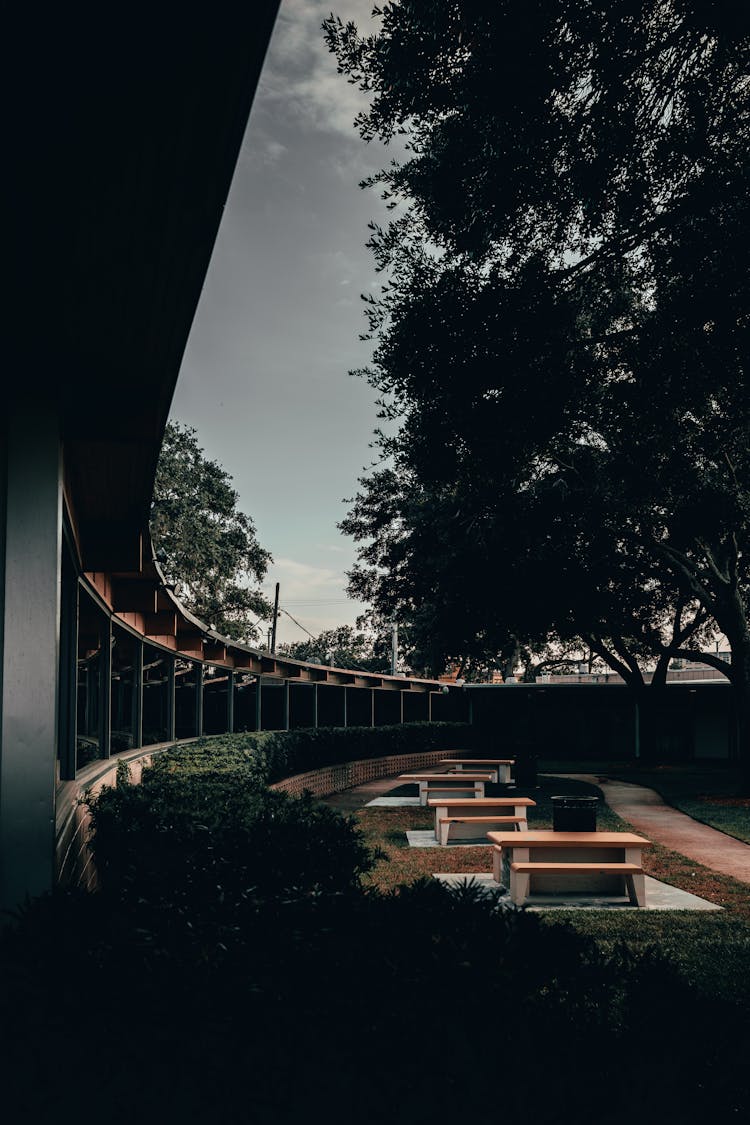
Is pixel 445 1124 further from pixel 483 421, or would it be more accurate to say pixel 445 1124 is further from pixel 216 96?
pixel 483 421

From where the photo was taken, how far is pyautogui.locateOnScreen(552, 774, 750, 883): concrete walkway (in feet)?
38.4

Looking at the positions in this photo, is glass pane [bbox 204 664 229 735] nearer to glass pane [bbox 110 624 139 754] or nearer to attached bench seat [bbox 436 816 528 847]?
glass pane [bbox 110 624 139 754]

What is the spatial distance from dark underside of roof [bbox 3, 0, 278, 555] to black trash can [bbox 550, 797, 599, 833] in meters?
7.14

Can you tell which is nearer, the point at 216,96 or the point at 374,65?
the point at 216,96

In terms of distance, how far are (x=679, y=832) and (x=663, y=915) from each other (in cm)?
642

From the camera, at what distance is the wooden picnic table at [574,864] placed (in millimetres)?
9305

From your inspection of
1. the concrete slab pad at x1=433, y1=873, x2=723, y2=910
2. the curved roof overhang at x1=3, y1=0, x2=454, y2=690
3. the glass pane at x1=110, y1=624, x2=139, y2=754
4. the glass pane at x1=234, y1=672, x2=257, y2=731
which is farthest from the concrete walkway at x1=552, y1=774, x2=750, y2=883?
the glass pane at x1=234, y1=672, x2=257, y2=731

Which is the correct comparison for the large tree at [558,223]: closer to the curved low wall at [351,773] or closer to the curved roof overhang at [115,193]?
the curved roof overhang at [115,193]

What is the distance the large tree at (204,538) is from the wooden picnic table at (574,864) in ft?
94.6

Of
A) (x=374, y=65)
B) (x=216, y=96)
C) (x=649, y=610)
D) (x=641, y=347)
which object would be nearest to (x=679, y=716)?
(x=649, y=610)

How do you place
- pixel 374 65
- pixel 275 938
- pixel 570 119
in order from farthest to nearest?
pixel 374 65, pixel 570 119, pixel 275 938

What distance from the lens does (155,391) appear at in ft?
15.7

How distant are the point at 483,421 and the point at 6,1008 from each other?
7.51 m

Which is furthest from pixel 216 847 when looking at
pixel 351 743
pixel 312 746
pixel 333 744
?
pixel 351 743
